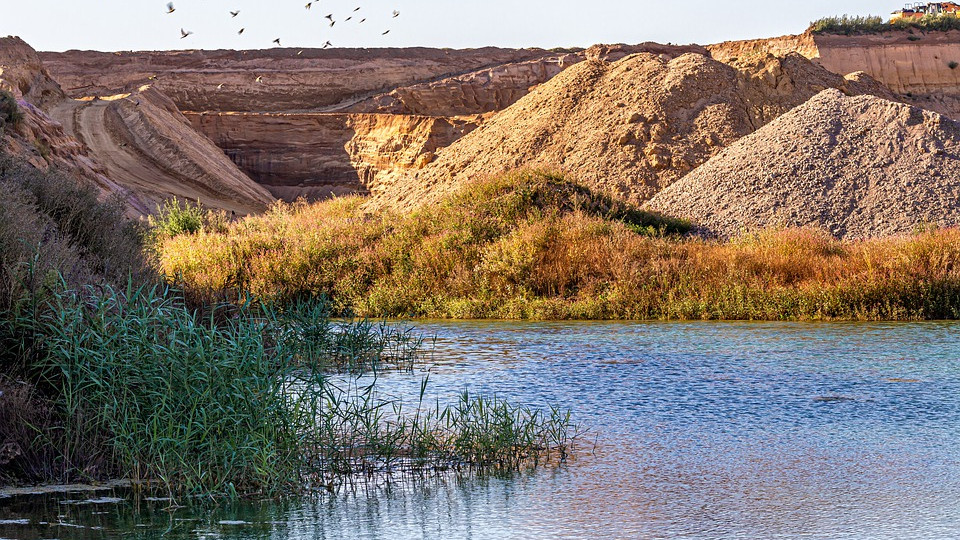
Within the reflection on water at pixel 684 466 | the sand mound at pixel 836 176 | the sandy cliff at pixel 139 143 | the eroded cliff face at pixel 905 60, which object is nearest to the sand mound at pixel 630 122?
the sand mound at pixel 836 176

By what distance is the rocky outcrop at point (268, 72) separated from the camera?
186 ft

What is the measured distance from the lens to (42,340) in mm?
7230

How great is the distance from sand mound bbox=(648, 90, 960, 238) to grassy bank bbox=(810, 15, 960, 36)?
5397 cm

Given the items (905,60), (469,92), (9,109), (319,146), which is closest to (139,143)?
(319,146)

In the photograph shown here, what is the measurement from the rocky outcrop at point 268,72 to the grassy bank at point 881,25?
2396 centimetres

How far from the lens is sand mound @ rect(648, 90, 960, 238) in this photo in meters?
20.5

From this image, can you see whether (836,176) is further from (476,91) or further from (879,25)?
(879,25)

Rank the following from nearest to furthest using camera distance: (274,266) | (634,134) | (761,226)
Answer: (274,266)
(761,226)
(634,134)

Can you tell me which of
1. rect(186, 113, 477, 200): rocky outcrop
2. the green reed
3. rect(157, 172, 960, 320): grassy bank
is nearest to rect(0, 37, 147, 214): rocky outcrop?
rect(157, 172, 960, 320): grassy bank

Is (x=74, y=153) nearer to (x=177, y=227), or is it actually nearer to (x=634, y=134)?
(x=177, y=227)

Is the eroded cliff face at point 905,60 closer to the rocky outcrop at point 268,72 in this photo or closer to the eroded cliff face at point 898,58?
the eroded cliff face at point 898,58

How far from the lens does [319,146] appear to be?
46281mm

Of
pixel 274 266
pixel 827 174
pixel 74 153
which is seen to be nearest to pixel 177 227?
pixel 274 266

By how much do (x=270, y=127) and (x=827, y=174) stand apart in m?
29.5
